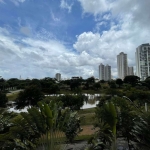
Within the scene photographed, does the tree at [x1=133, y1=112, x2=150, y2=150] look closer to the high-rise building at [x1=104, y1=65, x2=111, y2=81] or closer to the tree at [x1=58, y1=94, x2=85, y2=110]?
the tree at [x1=58, y1=94, x2=85, y2=110]

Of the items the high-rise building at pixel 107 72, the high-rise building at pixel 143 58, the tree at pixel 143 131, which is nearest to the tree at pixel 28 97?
the tree at pixel 143 131

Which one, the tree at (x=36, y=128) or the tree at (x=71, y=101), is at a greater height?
the tree at (x=36, y=128)

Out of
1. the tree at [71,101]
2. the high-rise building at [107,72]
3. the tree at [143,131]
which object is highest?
the high-rise building at [107,72]

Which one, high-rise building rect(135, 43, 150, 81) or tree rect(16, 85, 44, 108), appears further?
high-rise building rect(135, 43, 150, 81)

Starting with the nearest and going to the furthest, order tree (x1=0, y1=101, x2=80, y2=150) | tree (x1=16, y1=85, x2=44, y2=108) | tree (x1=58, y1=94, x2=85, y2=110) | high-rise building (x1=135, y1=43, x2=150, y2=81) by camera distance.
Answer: tree (x1=0, y1=101, x2=80, y2=150), tree (x1=58, y1=94, x2=85, y2=110), tree (x1=16, y1=85, x2=44, y2=108), high-rise building (x1=135, y1=43, x2=150, y2=81)

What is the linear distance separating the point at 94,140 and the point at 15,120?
106 inches

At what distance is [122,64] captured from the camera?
387 feet

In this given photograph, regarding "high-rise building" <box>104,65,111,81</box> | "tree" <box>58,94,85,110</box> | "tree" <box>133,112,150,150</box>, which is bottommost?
"tree" <box>58,94,85,110</box>

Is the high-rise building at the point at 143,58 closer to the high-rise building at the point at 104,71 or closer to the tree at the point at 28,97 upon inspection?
the high-rise building at the point at 104,71

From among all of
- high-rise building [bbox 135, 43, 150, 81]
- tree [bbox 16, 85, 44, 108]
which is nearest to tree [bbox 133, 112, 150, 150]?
tree [bbox 16, 85, 44, 108]

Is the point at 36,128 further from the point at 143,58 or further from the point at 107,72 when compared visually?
the point at 107,72

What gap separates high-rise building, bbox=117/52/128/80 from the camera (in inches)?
4493

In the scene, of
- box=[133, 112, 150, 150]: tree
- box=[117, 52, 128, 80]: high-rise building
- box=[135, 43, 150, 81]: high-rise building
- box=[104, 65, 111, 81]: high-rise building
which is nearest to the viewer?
box=[133, 112, 150, 150]: tree

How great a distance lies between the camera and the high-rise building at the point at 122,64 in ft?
374
